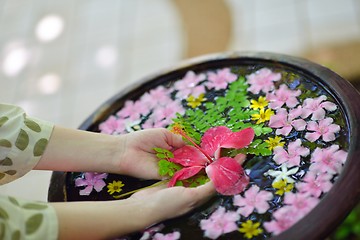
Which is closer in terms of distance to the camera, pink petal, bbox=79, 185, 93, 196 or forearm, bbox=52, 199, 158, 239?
forearm, bbox=52, 199, 158, 239

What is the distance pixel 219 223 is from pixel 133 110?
0.49 metres

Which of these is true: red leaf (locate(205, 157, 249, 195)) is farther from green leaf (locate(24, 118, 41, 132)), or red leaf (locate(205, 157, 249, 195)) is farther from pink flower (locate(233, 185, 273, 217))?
green leaf (locate(24, 118, 41, 132))

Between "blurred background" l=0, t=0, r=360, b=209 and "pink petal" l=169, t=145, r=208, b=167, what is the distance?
1446mm

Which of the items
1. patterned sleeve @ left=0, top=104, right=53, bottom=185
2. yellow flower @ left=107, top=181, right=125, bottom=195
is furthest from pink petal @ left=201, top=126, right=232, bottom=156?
patterned sleeve @ left=0, top=104, right=53, bottom=185

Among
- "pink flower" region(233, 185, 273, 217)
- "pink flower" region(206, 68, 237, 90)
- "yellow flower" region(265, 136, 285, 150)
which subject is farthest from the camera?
"pink flower" region(206, 68, 237, 90)

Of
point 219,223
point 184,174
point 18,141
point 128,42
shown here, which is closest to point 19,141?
point 18,141

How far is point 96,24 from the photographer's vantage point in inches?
132

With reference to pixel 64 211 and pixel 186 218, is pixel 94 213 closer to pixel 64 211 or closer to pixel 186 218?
pixel 64 211

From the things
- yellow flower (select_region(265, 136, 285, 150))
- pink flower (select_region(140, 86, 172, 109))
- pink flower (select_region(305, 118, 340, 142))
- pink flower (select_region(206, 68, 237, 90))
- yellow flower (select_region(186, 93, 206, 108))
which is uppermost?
pink flower (select_region(206, 68, 237, 90))

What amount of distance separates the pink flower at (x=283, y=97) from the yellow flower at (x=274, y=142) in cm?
11

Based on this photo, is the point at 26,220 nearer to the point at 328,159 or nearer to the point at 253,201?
the point at 253,201

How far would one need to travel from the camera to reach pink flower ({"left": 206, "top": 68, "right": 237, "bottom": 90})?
136 cm

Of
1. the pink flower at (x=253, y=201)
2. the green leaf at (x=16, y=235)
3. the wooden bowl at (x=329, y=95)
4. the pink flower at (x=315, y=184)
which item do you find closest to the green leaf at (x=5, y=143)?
the wooden bowl at (x=329, y=95)

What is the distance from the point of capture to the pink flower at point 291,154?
108 centimetres
